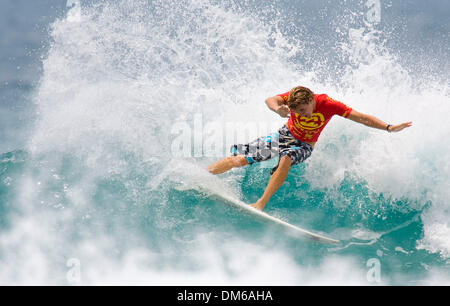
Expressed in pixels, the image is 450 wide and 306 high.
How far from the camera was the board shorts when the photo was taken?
182 inches

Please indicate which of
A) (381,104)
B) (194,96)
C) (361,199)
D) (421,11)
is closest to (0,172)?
(194,96)

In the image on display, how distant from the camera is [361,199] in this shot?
16.6 feet

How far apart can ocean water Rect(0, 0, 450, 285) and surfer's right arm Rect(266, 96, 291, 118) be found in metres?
1.24

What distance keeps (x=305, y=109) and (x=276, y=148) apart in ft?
2.64

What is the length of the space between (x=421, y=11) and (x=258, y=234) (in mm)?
11076

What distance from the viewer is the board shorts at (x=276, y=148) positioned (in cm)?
461

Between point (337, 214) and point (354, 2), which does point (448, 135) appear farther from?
point (354, 2)

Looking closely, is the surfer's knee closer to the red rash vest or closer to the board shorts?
the board shorts

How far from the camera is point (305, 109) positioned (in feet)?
13.4

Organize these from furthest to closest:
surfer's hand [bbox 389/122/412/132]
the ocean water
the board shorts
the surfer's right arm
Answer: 1. the board shorts
2. the ocean water
3. the surfer's right arm
4. surfer's hand [bbox 389/122/412/132]

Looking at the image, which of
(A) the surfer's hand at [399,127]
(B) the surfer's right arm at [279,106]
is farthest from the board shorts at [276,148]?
(A) the surfer's hand at [399,127]

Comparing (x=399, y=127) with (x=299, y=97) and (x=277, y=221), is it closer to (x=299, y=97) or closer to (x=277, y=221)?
(x=299, y=97)

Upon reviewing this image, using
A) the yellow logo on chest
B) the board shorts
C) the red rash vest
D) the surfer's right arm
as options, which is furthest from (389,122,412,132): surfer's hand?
the surfer's right arm

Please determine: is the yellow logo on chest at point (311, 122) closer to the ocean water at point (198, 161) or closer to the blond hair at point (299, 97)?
the blond hair at point (299, 97)
